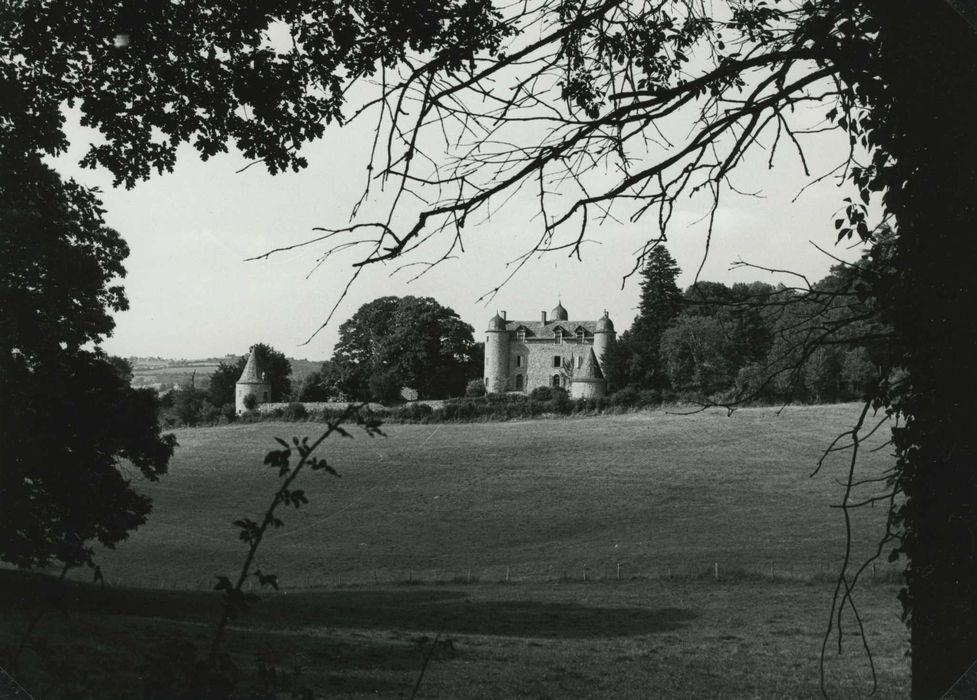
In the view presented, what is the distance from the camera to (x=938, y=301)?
346 centimetres

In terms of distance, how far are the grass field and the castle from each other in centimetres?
→ 156

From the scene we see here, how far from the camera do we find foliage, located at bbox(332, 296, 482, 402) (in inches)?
155

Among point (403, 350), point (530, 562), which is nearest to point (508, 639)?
point (403, 350)

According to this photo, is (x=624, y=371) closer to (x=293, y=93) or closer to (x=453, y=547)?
(x=453, y=547)

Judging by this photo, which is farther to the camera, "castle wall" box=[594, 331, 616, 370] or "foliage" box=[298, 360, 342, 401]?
"castle wall" box=[594, 331, 616, 370]

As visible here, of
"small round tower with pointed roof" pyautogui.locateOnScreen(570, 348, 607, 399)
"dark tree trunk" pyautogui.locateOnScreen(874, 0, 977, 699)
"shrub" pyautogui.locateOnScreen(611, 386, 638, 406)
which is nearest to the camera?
"dark tree trunk" pyautogui.locateOnScreen(874, 0, 977, 699)

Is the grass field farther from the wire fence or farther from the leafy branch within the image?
the leafy branch

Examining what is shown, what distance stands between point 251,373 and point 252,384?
109 millimetres

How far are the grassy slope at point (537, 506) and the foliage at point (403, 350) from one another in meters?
2.93

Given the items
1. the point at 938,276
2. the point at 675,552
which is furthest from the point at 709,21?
the point at 675,552

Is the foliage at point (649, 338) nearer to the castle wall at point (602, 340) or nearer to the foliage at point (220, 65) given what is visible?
the castle wall at point (602, 340)

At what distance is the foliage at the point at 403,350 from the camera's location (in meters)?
3.93

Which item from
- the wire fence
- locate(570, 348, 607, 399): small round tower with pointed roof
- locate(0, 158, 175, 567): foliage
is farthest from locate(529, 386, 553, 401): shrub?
locate(0, 158, 175, 567): foliage

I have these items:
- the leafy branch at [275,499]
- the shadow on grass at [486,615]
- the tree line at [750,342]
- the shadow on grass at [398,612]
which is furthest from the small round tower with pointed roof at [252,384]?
the shadow on grass at [486,615]
